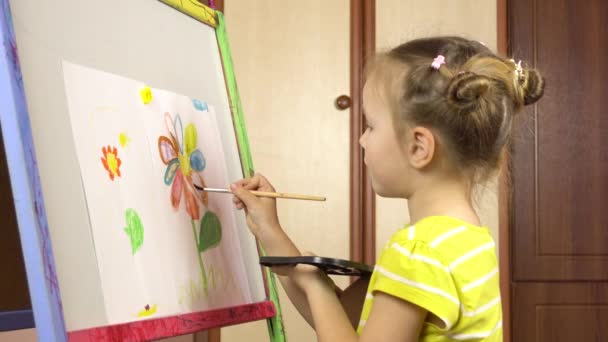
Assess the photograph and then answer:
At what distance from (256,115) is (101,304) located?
1284mm

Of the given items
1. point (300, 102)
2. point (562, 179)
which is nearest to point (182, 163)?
point (300, 102)

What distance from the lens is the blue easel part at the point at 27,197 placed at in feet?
2.56

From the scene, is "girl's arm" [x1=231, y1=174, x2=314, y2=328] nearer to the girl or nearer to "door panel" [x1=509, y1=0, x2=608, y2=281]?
the girl

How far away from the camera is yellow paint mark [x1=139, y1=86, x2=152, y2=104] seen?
1077mm

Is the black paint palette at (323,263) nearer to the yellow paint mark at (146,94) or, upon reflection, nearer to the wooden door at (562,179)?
the yellow paint mark at (146,94)

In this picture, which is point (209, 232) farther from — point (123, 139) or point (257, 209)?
point (123, 139)

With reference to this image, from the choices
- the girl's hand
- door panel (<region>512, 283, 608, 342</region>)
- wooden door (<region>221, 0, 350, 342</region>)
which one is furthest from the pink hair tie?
Answer: door panel (<region>512, 283, 608, 342</region>)

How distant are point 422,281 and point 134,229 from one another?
352 millimetres

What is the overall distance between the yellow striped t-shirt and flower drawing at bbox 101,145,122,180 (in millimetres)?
333

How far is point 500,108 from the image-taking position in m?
1.00

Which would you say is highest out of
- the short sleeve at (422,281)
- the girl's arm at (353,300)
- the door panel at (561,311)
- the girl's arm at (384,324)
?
the short sleeve at (422,281)

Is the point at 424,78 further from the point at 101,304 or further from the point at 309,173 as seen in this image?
the point at 309,173

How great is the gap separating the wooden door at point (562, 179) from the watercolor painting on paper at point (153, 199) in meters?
1.14

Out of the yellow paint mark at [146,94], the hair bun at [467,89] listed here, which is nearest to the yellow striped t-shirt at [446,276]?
the hair bun at [467,89]
